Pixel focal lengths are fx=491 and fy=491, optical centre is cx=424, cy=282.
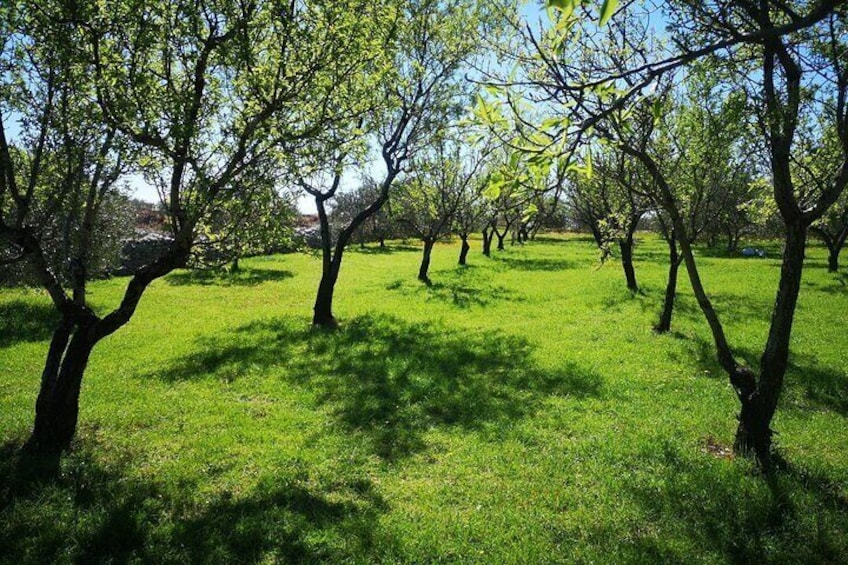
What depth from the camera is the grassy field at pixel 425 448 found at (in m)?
6.15

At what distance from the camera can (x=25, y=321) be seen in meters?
17.8

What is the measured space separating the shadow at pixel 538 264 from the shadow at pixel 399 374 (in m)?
20.1

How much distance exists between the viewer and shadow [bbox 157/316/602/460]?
10047 mm

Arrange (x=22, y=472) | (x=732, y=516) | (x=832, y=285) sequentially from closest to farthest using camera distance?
(x=732, y=516), (x=22, y=472), (x=832, y=285)

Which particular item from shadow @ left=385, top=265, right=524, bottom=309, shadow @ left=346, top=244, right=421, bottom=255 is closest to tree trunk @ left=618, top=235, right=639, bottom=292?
shadow @ left=385, top=265, right=524, bottom=309

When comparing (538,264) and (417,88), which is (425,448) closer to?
(417,88)

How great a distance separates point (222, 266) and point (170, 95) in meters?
3.68

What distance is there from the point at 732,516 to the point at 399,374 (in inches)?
312

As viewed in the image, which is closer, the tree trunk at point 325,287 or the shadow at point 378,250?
the tree trunk at point 325,287

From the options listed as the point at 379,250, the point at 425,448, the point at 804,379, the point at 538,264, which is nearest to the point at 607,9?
the point at 425,448

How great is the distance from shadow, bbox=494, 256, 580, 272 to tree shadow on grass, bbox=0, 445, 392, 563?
30.3 meters

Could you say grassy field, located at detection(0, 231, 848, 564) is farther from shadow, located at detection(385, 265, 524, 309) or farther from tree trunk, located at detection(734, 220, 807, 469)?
shadow, located at detection(385, 265, 524, 309)

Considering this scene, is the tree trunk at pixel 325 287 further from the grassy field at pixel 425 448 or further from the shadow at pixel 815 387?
the shadow at pixel 815 387

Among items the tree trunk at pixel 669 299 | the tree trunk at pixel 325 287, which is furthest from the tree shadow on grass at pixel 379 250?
the tree trunk at pixel 669 299
